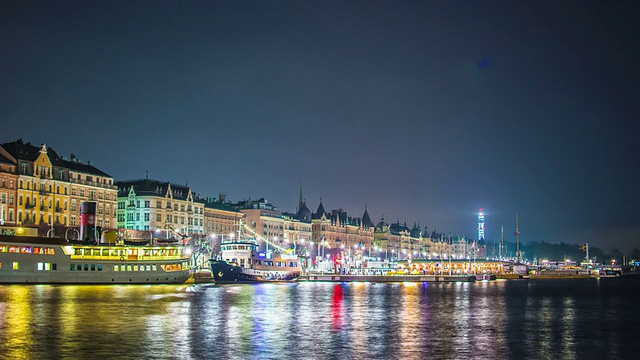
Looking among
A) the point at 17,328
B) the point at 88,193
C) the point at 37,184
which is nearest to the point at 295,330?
the point at 17,328

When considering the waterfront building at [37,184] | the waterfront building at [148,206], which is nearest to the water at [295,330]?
the waterfront building at [37,184]

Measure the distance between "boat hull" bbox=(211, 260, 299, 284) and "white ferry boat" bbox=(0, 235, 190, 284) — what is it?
456 centimetres

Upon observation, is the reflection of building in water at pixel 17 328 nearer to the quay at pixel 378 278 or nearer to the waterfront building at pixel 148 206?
the quay at pixel 378 278

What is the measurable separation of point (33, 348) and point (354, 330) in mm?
19748

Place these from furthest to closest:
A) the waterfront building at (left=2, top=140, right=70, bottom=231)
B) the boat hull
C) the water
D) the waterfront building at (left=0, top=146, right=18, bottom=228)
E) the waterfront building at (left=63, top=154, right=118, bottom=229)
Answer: the waterfront building at (left=63, top=154, right=118, bottom=229)
the waterfront building at (left=2, top=140, right=70, bottom=231)
the waterfront building at (left=0, top=146, right=18, bottom=228)
the boat hull
the water

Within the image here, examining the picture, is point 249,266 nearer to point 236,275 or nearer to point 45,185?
point 236,275

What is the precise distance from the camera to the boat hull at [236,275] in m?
124

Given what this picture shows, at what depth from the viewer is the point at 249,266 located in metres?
132

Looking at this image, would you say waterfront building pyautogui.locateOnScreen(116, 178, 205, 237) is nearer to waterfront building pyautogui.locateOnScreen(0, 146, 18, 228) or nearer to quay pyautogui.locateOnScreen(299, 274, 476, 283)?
quay pyautogui.locateOnScreen(299, 274, 476, 283)

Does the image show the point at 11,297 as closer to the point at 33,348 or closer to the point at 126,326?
the point at 126,326

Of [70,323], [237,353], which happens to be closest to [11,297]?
[70,323]

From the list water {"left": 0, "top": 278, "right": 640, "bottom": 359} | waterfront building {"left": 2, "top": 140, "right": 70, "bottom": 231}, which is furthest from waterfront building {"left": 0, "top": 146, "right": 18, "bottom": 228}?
water {"left": 0, "top": 278, "right": 640, "bottom": 359}

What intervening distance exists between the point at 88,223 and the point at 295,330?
253 ft

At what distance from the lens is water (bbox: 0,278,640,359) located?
4047cm
